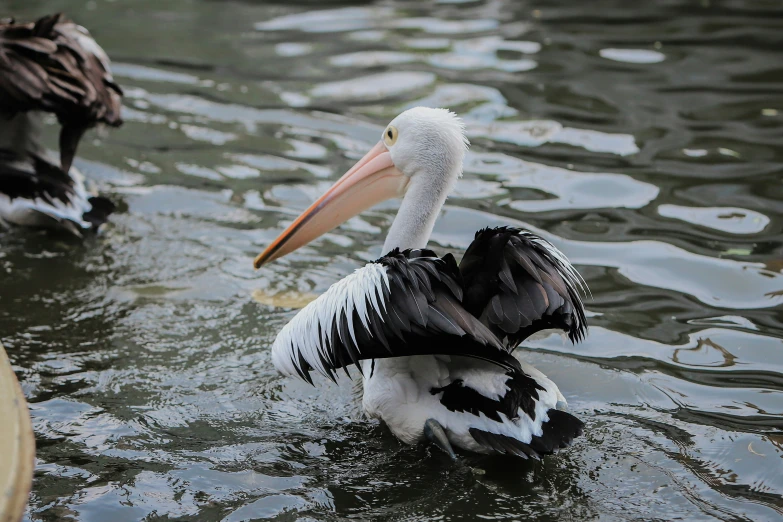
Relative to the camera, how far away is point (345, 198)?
3.69m

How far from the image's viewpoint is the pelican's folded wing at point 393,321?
2.79 meters

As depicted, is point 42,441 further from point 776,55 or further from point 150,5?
point 150,5

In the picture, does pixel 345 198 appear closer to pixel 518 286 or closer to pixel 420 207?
pixel 420 207

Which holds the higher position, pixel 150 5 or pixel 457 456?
pixel 150 5

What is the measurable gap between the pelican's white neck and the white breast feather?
49cm

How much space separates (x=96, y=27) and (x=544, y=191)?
16.8 ft

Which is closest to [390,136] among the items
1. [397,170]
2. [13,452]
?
[397,170]

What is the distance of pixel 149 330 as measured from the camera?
4.04m

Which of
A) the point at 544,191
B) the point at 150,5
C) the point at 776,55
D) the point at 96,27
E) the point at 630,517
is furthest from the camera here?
the point at 150,5

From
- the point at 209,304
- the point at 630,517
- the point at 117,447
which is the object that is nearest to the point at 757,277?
the point at 630,517

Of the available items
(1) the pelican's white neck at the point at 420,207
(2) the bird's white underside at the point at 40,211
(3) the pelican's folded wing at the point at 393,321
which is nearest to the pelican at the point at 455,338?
(3) the pelican's folded wing at the point at 393,321

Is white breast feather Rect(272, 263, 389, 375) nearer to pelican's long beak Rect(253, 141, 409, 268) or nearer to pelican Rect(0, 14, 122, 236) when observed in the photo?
pelican's long beak Rect(253, 141, 409, 268)

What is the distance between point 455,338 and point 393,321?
19 cm

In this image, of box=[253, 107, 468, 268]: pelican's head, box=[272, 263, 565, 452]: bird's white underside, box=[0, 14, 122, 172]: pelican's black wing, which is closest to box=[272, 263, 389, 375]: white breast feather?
box=[272, 263, 565, 452]: bird's white underside
